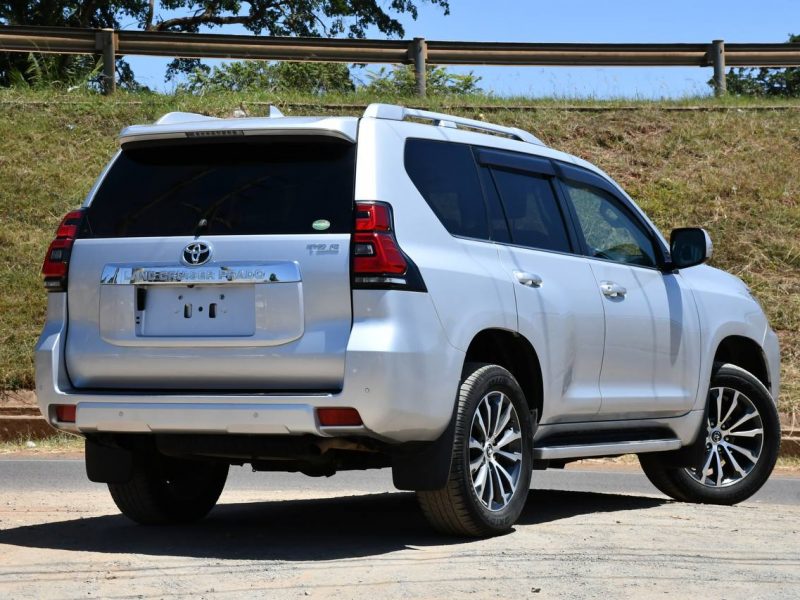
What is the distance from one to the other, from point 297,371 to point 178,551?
1.05m

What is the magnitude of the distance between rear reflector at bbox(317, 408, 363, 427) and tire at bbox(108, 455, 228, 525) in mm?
1317

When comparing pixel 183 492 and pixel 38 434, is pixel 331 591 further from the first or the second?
pixel 38 434

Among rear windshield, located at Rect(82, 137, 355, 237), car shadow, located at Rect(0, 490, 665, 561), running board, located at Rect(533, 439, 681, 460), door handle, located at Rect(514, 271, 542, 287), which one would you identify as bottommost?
car shadow, located at Rect(0, 490, 665, 561)

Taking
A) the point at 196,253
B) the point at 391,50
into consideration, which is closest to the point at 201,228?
the point at 196,253

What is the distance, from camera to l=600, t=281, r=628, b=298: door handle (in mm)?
7707

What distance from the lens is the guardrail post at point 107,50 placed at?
66.8ft

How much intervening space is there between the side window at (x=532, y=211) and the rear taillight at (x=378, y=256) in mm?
1137

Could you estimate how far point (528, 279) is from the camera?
7.05 m

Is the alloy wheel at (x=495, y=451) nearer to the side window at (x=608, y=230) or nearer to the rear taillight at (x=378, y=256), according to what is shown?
the rear taillight at (x=378, y=256)

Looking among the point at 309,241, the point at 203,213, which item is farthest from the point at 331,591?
the point at 203,213

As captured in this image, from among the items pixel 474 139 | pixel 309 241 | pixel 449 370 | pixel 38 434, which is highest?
pixel 474 139

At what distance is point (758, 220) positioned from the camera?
717 inches

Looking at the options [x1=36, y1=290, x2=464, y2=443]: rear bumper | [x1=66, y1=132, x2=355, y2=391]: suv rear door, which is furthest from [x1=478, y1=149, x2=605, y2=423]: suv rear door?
[x1=66, y1=132, x2=355, y2=391]: suv rear door

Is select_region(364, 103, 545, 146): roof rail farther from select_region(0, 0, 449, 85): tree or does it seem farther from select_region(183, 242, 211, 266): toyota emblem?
select_region(0, 0, 449, 85): tree
